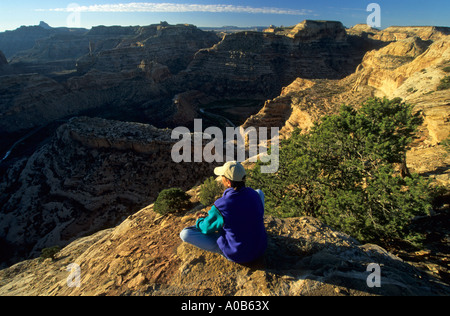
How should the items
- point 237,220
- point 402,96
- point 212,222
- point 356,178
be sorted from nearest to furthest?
point 237,220
point 212,222
point 356,178
point 402,96

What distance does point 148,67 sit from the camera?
5688 cm

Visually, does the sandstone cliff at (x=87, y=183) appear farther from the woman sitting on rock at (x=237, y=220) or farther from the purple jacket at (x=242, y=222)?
the purple jacket at (x=242, y=222)

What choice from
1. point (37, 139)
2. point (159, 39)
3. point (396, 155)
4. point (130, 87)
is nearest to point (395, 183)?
point (396, 155)

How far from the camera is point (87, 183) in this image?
21062mm

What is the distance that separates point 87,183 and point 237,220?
70.8 feet

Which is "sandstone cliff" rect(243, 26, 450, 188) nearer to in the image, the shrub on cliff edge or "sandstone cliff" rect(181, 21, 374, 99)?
the shrub on cliff edge

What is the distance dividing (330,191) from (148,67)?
58824 mm

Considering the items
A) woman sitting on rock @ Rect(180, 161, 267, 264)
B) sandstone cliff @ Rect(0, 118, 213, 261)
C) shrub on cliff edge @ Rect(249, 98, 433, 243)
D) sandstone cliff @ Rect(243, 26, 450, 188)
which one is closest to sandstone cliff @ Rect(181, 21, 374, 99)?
sandstone cliff @ Rect(243, 26, 450, 188)

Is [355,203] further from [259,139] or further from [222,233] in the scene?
[259,139]

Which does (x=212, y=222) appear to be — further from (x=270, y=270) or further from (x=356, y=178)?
(x=356, y=178)

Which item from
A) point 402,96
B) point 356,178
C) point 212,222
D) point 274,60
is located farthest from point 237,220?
point 274,60

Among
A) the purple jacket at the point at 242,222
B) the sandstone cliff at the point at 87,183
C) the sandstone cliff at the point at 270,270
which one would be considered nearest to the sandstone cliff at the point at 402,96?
the sandstone cliff at the point at 270,270

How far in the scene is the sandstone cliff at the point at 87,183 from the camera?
1903 cm

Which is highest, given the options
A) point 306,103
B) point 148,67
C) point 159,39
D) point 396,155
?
point 159,39
